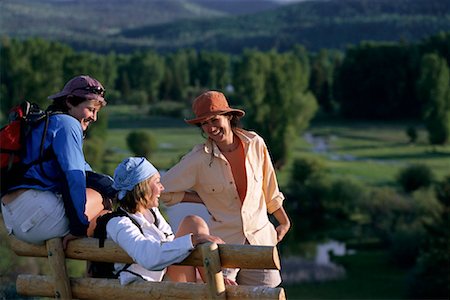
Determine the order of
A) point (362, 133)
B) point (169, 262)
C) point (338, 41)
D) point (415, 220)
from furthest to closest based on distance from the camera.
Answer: point (338, 41) → point (362, 133) → point (415, 220) → point (169, 262)

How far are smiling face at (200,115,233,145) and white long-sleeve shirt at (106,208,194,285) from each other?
2.64 ft

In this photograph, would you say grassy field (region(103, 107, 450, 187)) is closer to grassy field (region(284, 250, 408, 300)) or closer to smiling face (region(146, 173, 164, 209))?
grassy field (region(284, 250, 408, 300))

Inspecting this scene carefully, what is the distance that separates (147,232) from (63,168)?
46cm

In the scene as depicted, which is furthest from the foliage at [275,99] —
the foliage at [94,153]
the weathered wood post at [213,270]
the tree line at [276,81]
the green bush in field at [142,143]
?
the weathered wood post at [213,270]

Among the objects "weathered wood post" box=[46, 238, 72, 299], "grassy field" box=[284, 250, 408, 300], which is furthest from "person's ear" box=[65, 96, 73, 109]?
"grassy field" box=[284, 250, 408, 300]

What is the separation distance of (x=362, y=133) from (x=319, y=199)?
22.2 meters

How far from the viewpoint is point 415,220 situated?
111 ft

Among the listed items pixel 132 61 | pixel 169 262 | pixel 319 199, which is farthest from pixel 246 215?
pixel 132 61

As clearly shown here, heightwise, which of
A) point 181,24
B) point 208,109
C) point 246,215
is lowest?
point 181,24

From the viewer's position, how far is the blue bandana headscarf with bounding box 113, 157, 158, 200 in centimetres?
416

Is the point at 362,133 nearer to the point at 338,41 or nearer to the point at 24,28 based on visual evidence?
the point at 338,41

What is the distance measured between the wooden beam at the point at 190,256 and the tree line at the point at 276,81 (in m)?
36.9

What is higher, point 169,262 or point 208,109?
point 208,109

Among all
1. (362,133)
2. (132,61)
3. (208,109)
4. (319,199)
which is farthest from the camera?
(132,61)
